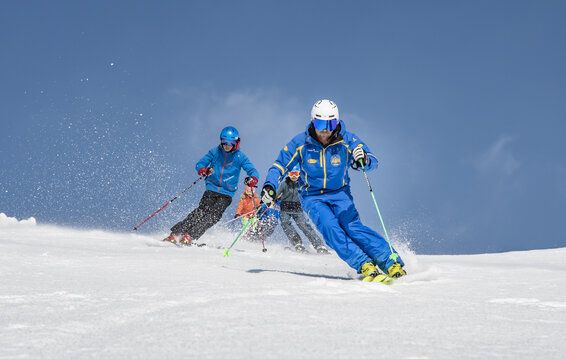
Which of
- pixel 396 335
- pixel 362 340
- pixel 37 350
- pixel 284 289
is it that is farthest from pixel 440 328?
pixel 37 350

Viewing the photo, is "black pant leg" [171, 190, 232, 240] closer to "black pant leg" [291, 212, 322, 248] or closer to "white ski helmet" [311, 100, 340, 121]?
"black pant leg" [291, 212, 322, 248]

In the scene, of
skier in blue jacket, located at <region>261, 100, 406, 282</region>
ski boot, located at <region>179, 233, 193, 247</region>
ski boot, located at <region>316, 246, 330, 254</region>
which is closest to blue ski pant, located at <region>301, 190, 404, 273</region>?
skier in blue jacket, located at <region>261, 100, 406, 282</region>

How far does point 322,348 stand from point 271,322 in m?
0.42

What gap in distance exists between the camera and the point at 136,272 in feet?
14.0

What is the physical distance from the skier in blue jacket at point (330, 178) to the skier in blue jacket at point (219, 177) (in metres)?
3.57

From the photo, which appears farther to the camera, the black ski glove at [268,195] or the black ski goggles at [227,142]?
the black ski goggles at [227,142]

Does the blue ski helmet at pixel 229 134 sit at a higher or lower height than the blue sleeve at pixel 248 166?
higher

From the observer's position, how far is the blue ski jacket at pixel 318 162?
5461 mm

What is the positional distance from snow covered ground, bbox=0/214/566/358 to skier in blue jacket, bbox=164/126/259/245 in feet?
15.0

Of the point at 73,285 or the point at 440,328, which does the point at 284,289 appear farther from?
the point at 73,285

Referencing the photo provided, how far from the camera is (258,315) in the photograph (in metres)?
2.46

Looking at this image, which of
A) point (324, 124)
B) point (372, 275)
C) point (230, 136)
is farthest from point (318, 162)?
point (230, 136)

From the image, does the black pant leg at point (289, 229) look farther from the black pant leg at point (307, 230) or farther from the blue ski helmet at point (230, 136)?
the blue ski helmet at point (230, 136)

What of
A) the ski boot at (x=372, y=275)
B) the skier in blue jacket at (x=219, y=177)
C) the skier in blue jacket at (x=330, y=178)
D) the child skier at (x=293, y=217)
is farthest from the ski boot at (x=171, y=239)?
the ski boot at (x=372, y=275)
